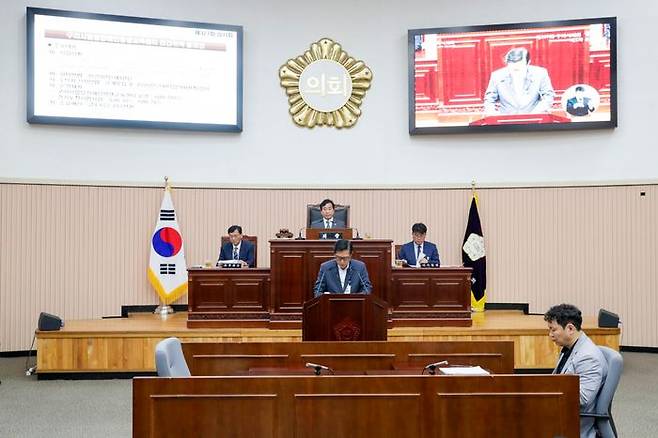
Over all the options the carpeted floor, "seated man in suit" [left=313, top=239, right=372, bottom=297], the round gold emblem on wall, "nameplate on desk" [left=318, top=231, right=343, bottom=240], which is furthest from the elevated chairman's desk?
the round gold emblem on wall

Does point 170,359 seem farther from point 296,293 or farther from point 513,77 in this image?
point 513,77

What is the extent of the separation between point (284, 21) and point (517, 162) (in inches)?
148

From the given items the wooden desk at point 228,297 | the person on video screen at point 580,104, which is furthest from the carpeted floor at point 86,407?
the person on video screen at point 580,104

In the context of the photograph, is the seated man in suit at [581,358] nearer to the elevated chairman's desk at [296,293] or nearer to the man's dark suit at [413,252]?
the elevated chairman's desk at [296,293]

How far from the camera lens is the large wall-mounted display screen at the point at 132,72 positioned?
27.9 feet

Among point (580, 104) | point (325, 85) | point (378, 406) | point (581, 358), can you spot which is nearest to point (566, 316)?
point (581, 358)

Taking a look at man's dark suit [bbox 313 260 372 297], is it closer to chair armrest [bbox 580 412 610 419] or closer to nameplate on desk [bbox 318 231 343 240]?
nameplate on desk [bbox 318 231 343 240]

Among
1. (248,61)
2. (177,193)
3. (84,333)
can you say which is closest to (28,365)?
(84,333)

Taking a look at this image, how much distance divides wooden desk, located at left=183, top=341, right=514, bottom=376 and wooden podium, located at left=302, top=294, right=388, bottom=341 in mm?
623

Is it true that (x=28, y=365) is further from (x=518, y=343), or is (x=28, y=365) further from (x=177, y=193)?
(x=518, y=343)

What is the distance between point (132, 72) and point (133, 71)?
2cm

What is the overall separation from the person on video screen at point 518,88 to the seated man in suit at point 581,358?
19.3 feet

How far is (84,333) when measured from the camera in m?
6.76

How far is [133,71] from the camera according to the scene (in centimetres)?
880
